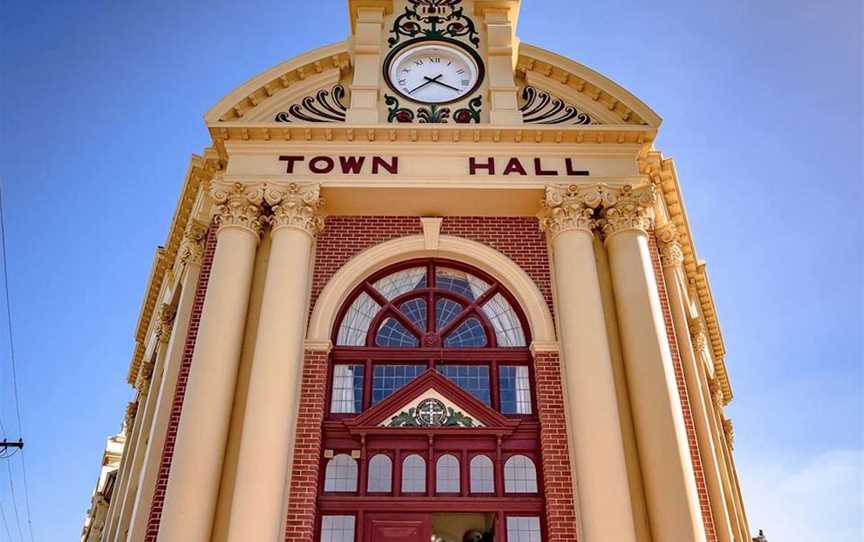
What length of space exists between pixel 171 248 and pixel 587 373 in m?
11.5

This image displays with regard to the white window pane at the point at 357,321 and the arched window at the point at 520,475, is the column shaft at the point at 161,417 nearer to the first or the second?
the white window pane at the point at 357,321

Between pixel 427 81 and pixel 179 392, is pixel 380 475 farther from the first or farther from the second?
pixel 427 81

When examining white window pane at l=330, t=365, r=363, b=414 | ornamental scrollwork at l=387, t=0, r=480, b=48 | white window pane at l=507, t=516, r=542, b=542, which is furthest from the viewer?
ornamental scrollwork at l=387, t=0, r=480, b=48

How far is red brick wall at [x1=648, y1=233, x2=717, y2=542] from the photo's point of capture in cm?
1187

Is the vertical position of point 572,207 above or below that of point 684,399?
above

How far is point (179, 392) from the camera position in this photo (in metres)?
12.8

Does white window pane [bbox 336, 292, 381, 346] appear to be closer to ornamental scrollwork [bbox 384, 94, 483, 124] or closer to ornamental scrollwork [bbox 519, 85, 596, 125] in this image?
ornamental scrollwork [bbox 384, 94, 483, 124]

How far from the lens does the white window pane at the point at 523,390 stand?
504 inches

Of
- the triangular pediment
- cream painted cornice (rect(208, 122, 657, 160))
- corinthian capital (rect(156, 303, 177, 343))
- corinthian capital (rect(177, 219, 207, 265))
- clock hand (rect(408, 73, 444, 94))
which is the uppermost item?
clock hand (rect(408, 73, 444, 94))

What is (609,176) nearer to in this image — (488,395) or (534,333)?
(534,333)

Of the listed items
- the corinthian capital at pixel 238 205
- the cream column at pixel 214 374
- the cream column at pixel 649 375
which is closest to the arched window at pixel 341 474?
A: the cream column at pixel 214 374

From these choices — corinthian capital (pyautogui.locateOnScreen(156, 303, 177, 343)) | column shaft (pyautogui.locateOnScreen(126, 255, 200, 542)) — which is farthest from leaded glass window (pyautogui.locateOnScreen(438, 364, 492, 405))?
corinthian capital (pyautogui.locateOnScreen(156, 303, 177, 343))

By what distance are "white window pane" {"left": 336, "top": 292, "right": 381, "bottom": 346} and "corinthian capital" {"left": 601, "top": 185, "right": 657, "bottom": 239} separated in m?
4.64

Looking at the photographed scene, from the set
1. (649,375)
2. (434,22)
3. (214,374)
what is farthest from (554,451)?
(434,22)
